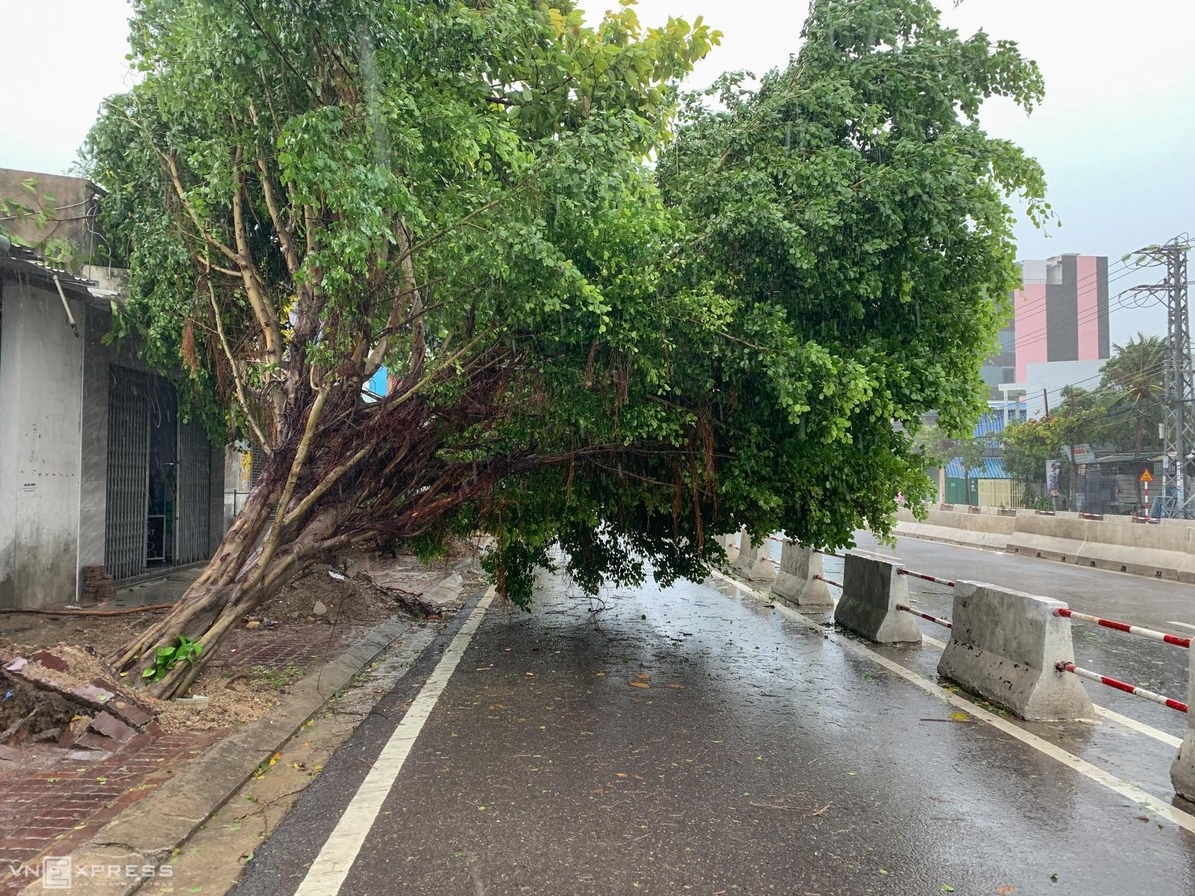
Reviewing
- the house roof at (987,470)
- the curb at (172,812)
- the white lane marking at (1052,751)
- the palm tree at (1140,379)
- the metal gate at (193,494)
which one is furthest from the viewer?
the house roof at (987,470)

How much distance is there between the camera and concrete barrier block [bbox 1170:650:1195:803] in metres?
4.94

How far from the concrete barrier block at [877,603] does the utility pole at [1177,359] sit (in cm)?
2560

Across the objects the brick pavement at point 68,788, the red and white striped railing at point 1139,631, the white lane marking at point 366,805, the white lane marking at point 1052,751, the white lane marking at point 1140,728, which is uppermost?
the red and white striped railing at point 1139,631

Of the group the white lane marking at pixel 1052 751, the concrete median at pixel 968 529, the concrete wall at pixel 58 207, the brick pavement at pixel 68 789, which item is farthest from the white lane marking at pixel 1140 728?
the concrete median at pixel 968 529

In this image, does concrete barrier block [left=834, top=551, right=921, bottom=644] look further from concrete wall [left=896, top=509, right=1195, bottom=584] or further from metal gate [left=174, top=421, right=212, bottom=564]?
metal gate [left=174, top=421, right=212, bottom=564]

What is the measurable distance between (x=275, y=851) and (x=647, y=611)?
8.19 meters

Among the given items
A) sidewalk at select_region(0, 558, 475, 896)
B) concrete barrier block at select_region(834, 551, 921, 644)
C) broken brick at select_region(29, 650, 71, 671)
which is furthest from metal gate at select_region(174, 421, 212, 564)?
concrete barrier block at select_region(834, 551, 921, 644)

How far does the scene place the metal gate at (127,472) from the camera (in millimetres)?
11867

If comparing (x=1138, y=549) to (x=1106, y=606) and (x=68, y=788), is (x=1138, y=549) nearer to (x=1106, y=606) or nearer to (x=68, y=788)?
(x=1106, y=606)

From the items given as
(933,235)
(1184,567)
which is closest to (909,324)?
(933,235)

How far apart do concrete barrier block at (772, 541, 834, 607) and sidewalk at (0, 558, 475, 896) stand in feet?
22.3

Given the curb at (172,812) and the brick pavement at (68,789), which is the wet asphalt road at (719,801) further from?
the brick pavement at (68,789)

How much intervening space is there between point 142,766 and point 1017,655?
247 inches

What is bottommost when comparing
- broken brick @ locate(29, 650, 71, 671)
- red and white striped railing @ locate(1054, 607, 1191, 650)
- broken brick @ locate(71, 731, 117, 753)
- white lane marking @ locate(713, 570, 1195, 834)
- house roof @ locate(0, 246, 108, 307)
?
white lane marking @ locate(713, 570, 1195, 834)
